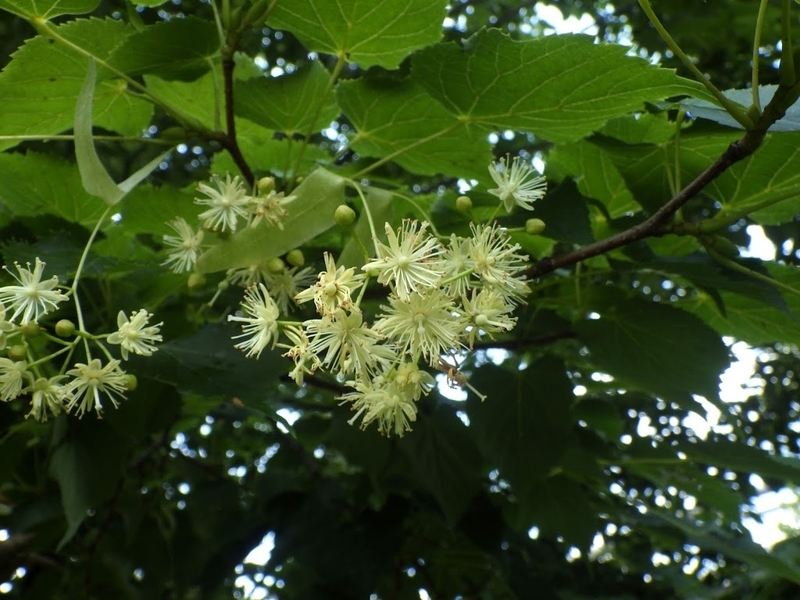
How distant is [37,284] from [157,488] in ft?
4.40

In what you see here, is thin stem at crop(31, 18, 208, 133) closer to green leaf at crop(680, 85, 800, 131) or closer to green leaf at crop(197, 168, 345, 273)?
green leaf at crop(197, 168, 345, 273)

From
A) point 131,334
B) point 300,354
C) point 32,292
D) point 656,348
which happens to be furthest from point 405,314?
point 656,348

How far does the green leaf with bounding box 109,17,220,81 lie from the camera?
100cm

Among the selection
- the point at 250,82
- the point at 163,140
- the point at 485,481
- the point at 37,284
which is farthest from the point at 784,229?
the point at 37,284

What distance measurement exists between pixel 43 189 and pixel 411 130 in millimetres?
605

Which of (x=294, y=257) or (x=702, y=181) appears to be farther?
(x=294, y=257)

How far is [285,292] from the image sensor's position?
107 centimetres

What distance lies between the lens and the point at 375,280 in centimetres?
110

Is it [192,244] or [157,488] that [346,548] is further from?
[192,244]

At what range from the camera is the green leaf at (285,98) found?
1.17 metres

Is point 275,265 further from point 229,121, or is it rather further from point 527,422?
point 527,422

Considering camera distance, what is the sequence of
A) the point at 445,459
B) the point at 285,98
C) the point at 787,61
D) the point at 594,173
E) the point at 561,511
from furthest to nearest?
the point at 561,511, the point at 445,459, the point at 594,173, the point at 285,98, the point at 787,61

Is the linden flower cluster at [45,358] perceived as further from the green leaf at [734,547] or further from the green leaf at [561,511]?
the green leaf at [734,547]

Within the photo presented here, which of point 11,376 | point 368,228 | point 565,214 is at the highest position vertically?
point 565,214
